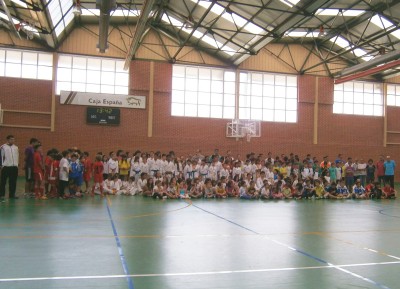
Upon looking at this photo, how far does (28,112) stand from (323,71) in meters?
18.7

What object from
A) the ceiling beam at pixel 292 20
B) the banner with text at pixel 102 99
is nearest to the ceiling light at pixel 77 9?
the banner with text at pixel 102 99

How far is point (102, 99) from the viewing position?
21.6m

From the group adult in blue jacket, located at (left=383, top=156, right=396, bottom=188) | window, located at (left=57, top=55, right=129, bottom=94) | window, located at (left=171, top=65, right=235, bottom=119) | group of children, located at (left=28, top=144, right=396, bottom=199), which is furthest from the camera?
window, located at (left=171, top=65, right=235, bottom=119)

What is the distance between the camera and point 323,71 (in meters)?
25.2

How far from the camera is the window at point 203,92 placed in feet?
76.6

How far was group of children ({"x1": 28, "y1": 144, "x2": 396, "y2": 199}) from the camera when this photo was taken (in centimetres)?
1486

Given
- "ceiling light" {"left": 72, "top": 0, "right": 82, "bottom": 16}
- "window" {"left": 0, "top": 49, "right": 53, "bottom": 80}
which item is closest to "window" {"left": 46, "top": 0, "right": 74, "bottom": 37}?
"window" {"left": 0, "top": 49, "right": 53, "bottom": 80}

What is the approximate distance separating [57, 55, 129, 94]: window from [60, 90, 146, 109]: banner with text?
468 mm

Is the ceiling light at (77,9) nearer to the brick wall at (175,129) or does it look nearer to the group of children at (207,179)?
the group of children at (207,179)

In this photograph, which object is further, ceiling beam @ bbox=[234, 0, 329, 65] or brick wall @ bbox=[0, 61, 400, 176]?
brick wall @ bbox=[0, 61, 400, 176]

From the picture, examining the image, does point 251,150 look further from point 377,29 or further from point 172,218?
point 172,218

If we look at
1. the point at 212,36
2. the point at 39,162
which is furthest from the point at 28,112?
the point at 212,36

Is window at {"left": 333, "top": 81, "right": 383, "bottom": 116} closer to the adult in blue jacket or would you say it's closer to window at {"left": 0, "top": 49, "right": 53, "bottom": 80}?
the adult in blue jacket

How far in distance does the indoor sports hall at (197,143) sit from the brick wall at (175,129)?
84 millimetres
